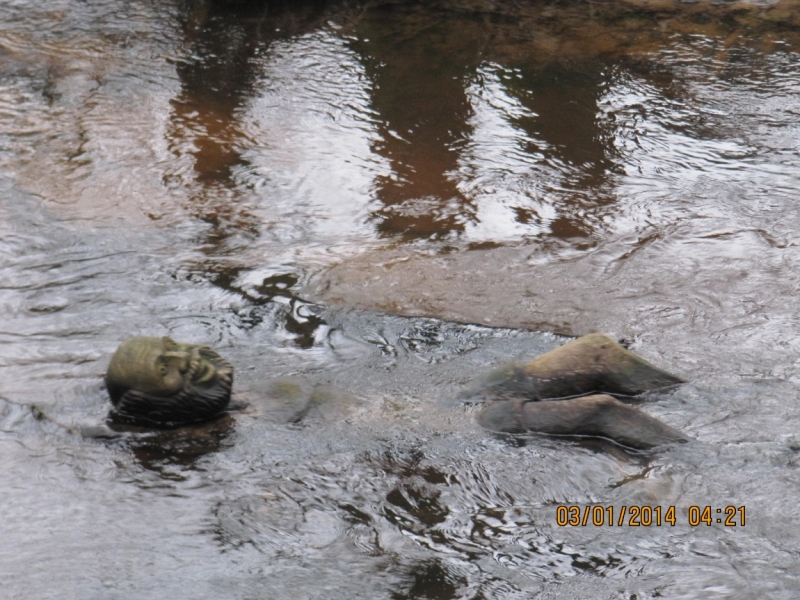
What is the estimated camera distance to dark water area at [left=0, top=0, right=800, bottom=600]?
3271 millimetres

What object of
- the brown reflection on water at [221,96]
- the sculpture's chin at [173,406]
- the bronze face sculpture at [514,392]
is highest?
the brown reflection on water at [221,96]

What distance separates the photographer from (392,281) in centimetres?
534

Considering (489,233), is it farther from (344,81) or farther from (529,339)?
(344,81)

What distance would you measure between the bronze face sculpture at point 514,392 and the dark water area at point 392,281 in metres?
0.09

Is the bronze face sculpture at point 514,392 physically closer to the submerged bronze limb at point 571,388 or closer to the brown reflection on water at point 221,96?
the submerged bronze limb at point 571,388

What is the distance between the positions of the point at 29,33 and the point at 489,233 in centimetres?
616

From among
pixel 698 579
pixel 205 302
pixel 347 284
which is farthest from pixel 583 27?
pixel 698 579

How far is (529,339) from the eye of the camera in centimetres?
475

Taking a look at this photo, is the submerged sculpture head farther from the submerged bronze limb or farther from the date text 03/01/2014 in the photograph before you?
the date text 03/01/2014

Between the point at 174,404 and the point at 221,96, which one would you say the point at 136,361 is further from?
the point at 221,96

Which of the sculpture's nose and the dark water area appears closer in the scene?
the dark water area

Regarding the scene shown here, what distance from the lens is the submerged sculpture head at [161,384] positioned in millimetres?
3932

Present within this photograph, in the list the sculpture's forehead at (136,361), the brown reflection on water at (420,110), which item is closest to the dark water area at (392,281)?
the brown reflection on water at (420,110)

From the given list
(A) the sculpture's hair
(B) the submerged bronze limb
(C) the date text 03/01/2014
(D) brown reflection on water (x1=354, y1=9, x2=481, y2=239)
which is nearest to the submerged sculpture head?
(A) the sculpture's hair
